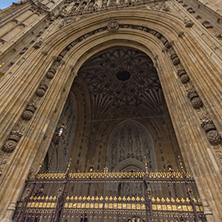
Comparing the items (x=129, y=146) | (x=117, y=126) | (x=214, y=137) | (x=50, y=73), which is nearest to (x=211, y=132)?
(x=214, y=137)

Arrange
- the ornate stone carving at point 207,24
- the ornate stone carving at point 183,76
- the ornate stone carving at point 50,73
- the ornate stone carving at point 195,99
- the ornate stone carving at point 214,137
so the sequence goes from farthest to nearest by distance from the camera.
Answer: the ornate stone carving at point 50,73 < the ornate stone carving at point 207,24 < the ornate stone carving at point 183,76 < the ornate stone carving at point 195,99 < the ornate stone carving at point 214,137

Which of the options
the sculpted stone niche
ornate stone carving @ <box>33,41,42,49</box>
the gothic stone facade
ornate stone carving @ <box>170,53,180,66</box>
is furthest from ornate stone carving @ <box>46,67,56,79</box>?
the sculpted stone niche

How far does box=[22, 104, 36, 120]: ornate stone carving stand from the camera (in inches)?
212

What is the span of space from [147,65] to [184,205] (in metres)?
11.2

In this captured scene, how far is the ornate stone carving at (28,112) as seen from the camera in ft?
17.7

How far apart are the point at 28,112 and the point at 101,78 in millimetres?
9600

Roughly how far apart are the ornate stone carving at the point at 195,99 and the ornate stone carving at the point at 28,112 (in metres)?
5.71

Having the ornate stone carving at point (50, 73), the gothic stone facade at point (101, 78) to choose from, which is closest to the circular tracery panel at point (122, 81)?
the gothic stone facade at point (101, 78)

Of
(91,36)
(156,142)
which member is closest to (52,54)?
(91,36)

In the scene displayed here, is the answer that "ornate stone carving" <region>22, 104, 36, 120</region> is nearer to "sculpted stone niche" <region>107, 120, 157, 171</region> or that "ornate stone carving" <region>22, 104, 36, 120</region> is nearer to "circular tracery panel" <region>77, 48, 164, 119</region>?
"circular tracery panel" <region>77, 48, 164, 119</region>

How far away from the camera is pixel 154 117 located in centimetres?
1531

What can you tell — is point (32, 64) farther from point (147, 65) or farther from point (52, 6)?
point (147, 65)

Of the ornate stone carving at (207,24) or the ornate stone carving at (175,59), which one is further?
the ornate stone carving at (175,59)

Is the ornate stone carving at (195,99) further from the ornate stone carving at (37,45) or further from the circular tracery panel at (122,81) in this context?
the circular tracery panel at (122,81)
